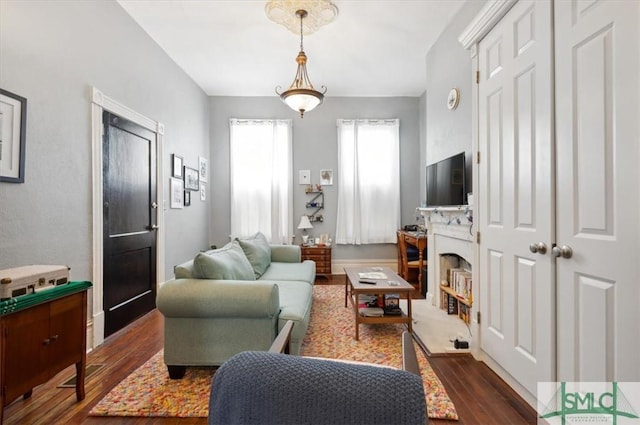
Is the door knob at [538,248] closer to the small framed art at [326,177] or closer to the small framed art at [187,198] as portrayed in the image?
the small framed art at [326,177]

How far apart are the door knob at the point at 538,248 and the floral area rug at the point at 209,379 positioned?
1002 mm

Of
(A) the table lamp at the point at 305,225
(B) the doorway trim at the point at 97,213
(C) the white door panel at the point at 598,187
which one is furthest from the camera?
(A) the table lamp at the point at 305,225

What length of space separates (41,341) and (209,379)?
3.06 ft

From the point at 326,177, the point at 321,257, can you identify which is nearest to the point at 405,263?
the point at 321,257

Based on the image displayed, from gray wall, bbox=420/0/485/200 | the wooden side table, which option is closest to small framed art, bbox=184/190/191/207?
the wooden side table

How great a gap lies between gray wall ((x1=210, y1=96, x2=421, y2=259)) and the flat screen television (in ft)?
5.84

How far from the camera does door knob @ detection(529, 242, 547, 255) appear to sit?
160 cm

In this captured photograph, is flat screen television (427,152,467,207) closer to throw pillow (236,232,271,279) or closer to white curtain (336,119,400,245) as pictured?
white curtain (336,119,400,245)

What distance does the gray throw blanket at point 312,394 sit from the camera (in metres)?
0.58

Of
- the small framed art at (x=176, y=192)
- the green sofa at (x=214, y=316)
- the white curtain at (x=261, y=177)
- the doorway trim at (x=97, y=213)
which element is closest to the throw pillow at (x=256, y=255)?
the green sofa at (x=214, y=316)

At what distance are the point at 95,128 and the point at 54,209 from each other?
0.78 meters

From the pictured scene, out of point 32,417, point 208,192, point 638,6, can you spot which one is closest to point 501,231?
point 638,6

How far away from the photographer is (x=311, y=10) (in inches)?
110

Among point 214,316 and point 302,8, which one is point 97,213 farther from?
point 302,8
